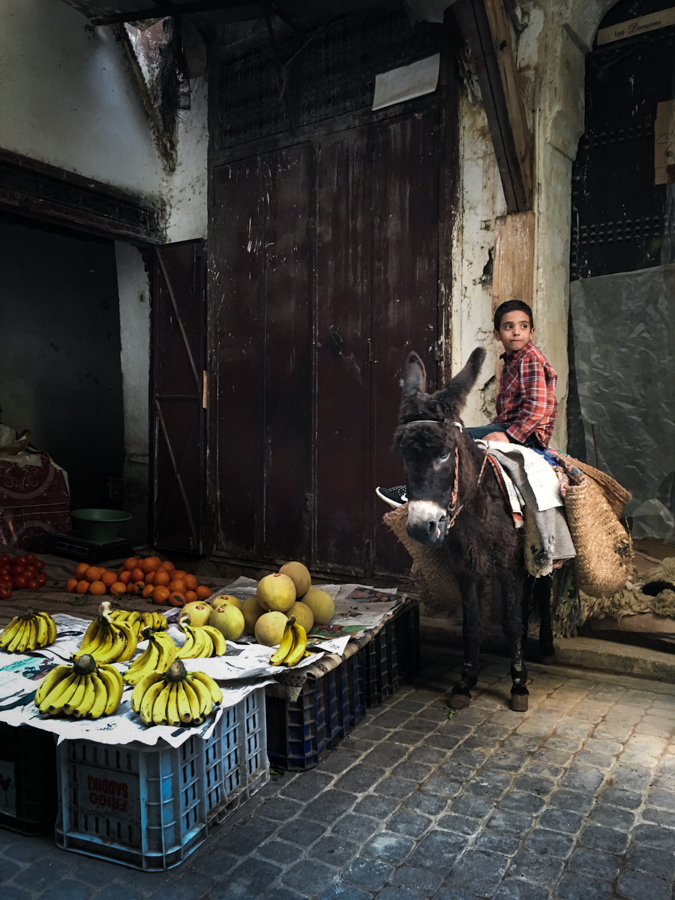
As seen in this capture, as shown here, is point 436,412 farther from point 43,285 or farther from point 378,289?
point 43,285

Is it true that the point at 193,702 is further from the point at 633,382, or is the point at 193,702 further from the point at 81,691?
the point at 633,382

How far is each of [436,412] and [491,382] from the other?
79.0 inches

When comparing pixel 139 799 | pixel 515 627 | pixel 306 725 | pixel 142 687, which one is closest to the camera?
pixel 139 799

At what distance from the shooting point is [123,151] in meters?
7.12

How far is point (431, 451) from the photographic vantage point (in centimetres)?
340

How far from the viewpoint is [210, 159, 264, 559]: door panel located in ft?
22.2

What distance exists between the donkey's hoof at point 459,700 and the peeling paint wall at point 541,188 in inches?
88.3

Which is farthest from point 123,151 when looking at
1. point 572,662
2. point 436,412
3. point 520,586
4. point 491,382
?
point 572,662

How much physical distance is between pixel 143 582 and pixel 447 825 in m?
3.57

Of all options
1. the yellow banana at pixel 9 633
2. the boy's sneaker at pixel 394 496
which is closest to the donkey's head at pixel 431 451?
the boy's sneaker at pixel 394 496

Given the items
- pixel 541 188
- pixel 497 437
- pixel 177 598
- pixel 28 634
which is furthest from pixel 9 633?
pixel 541 188

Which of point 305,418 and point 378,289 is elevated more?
point 378,289

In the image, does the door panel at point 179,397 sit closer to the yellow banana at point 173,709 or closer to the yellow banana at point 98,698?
the yellow banana at point 98,698

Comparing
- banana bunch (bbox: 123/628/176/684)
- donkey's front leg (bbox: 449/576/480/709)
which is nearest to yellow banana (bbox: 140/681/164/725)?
banana bunch (bbox: 123/628/176/684)
